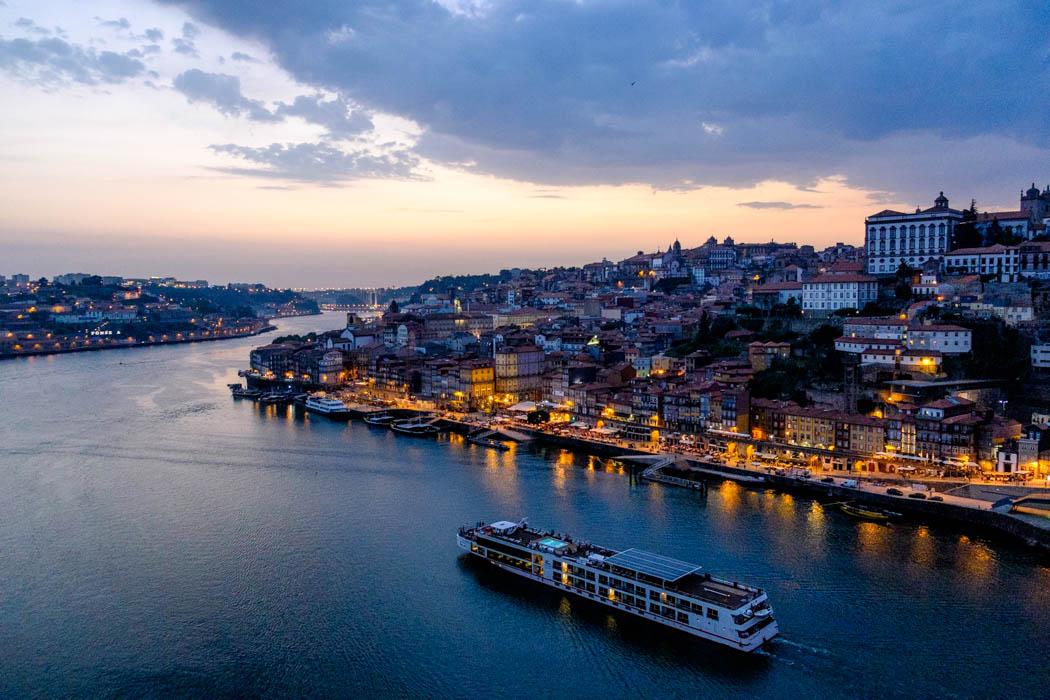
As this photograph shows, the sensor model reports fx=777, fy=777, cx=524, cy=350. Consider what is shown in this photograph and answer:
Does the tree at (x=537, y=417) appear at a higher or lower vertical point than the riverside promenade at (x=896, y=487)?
higher

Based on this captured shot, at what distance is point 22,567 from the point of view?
1217 centimetres

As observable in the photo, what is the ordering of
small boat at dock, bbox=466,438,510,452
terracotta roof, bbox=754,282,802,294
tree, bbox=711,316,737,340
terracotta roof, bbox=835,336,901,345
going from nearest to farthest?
terracotta roof, bbox=835,336,901,345, small boat at dock, bbox=466,438,510,452, tree, bbox=711,316,737,340, terracotta roof, bbox=754,282,802,294

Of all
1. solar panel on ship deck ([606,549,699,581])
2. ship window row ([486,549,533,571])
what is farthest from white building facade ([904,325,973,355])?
ship window row ([486,549,533,571])

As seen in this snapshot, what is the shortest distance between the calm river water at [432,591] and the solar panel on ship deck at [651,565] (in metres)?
0.71

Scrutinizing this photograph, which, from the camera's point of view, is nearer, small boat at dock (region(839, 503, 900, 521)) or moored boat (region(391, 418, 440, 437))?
small boat at dock (region(839, 503, 900, 521))

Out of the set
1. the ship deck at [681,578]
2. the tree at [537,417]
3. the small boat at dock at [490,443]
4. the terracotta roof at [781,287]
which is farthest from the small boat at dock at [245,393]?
the ship deck at [681,578]

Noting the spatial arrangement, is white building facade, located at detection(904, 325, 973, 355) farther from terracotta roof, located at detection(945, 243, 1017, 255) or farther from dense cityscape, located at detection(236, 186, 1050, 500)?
terracotta roof, located at detection(945, 243, 1017, 255)

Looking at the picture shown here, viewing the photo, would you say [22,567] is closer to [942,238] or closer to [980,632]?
[980,632]

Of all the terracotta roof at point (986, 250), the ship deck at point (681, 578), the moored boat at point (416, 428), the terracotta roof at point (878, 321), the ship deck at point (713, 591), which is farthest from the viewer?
the moored boat at point (416, 428)

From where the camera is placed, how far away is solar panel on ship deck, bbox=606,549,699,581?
10.4m

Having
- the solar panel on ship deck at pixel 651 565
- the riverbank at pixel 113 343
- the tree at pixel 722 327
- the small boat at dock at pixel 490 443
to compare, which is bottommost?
the small boat at dock at pixel 490 443

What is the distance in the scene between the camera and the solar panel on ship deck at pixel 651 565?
10438mm

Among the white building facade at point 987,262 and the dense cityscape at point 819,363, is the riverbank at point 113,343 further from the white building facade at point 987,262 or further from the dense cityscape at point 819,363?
the white building facade at point 987,262

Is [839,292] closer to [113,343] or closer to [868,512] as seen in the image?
[868,512]
